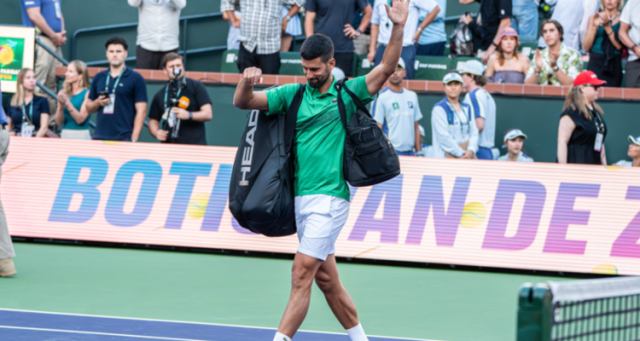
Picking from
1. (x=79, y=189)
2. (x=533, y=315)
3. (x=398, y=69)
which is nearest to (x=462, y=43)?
(x=398, y=69)

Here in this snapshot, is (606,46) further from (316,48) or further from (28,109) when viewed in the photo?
(28,109)

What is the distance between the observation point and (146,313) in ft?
21.0

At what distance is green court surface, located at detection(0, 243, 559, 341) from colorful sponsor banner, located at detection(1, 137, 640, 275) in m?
0.26

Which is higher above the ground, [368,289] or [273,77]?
[273,77]

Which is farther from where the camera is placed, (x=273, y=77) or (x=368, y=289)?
(x=273, y=77)

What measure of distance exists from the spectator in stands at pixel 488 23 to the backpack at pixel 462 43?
11 cm

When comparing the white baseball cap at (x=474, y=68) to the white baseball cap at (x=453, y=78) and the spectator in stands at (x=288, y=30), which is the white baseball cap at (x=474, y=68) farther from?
the spectator in stands at (x=288, y=30)

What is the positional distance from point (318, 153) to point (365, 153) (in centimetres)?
30

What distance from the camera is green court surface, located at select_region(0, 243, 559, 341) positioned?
6.33 m

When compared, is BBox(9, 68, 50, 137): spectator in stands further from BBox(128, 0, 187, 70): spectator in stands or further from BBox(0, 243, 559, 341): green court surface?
BBox(0, 243, 559, 341): green court surface

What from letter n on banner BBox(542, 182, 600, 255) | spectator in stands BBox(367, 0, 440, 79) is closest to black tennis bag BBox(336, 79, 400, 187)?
letter n on banner BBox(542, 182, 600, 255)

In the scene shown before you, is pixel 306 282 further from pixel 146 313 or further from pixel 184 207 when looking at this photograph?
pixel 184 207

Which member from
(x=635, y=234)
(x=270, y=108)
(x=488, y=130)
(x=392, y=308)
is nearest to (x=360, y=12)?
(x=488, y=130)

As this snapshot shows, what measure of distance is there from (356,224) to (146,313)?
331cm
